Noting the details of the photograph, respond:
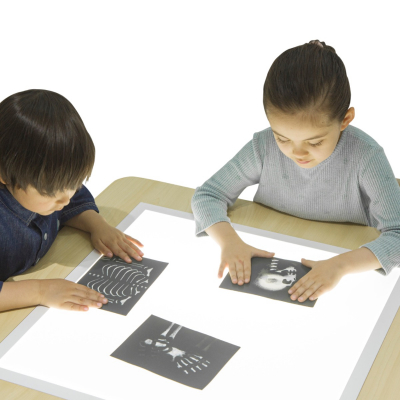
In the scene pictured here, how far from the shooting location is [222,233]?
1.53 meters

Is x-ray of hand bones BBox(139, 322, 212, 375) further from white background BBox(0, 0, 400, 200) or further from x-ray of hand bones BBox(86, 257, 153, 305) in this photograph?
white background BBox(0, 0, 400, 200)

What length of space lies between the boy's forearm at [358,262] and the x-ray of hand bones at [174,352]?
13.9 inches

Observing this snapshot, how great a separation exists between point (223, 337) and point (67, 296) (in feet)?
1.04

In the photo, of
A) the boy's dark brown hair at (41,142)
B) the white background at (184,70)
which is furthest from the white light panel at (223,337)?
the white background at (184,70)

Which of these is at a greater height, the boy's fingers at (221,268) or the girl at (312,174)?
the girl at (312,174)

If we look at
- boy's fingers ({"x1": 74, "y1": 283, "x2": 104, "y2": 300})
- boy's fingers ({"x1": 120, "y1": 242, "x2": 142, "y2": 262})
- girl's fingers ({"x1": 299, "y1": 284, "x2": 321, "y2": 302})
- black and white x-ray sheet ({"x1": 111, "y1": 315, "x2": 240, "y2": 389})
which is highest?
boy's fingers ({"x1": 120, "y1": 242, "x2": 142, "y2": 262})

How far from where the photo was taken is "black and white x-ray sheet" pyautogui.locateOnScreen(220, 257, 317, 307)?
53.4 inches

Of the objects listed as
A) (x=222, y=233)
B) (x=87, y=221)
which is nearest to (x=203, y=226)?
(x=222, y=233)

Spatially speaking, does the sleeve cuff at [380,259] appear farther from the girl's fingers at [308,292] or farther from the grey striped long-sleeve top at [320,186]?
the girl's fingers at [308,292]

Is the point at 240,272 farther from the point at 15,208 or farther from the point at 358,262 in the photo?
the point at 15,208

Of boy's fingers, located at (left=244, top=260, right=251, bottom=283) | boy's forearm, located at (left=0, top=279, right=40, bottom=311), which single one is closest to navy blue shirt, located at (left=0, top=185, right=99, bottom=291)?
boy's forearm, located at (left=0, top=279, right=40, bottom=311)

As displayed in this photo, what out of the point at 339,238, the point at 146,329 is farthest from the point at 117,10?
the point at 146,329

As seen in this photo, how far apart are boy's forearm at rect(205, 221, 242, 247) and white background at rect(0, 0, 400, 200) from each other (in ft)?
4.80

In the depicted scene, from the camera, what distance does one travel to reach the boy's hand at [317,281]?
1348mm
